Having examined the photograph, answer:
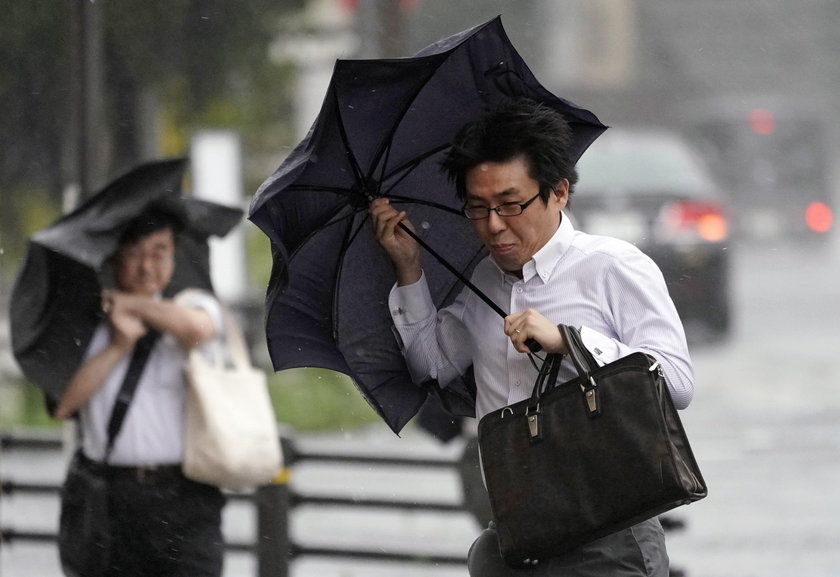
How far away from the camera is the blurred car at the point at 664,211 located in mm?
13070

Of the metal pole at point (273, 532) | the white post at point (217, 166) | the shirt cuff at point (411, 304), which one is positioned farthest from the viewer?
the white post at point (217, 166)

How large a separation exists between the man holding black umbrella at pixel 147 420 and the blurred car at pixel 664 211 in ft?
26.8

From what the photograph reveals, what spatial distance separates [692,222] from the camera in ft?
44.1

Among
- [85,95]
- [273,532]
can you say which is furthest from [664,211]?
[85,95]

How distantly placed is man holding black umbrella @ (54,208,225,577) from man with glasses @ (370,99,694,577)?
55.5 inches

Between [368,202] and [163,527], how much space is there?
1.42m

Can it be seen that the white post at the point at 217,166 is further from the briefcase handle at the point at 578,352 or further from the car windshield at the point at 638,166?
the briefcase handle at the point at 578,352

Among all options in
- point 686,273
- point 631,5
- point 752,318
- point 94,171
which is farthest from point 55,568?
point 631,5

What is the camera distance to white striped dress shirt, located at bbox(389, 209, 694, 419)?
3297mm

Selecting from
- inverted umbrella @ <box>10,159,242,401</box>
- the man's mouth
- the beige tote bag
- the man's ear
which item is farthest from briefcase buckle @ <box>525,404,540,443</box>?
inverted umbrella @ <box>10,159,242,401</box>

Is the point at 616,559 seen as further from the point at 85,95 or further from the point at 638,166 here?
the point at 638,166

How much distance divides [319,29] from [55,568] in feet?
16.9

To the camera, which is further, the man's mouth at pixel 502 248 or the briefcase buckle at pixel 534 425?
the man's mouth at pixel 502 248

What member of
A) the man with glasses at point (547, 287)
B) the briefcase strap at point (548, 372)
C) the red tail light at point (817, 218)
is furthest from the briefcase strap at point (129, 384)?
the red tail light at point (817, 218)
